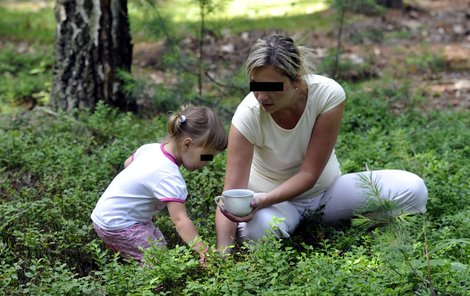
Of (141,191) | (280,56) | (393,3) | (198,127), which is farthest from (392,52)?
(141,191)

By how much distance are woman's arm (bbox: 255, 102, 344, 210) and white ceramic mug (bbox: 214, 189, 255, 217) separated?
25 centimetres

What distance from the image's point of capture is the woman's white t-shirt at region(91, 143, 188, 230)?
11.9 feet

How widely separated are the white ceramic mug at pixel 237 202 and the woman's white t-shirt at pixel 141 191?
0.21m

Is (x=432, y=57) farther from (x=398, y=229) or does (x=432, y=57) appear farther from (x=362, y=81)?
(x=398, y=229)

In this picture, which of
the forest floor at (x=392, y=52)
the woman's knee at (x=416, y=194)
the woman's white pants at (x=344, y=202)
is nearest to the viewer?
the woman's white pants at (x=344, y=202)

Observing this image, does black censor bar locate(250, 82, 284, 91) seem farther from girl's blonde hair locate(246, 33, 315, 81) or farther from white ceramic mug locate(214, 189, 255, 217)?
white ceramic mug locate(214, 189, 255, 217)

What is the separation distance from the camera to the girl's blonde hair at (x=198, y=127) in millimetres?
3684

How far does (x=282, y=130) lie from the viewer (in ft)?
12.9

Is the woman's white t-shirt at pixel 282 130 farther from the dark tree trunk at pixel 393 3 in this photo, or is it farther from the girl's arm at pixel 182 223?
the dark tree trunk at pixel 393 3

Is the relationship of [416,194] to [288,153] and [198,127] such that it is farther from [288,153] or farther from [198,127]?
[198,127]

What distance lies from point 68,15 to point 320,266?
379 centimetres

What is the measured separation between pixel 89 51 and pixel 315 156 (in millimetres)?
2881

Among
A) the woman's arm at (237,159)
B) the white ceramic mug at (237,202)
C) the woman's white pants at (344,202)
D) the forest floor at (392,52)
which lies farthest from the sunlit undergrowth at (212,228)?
the forest floor at (392,52)

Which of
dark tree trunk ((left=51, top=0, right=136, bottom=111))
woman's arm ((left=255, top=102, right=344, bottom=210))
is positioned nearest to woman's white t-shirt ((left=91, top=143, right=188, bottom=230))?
woman's arm ((left=255, top=102, right=344, bottom=210))
